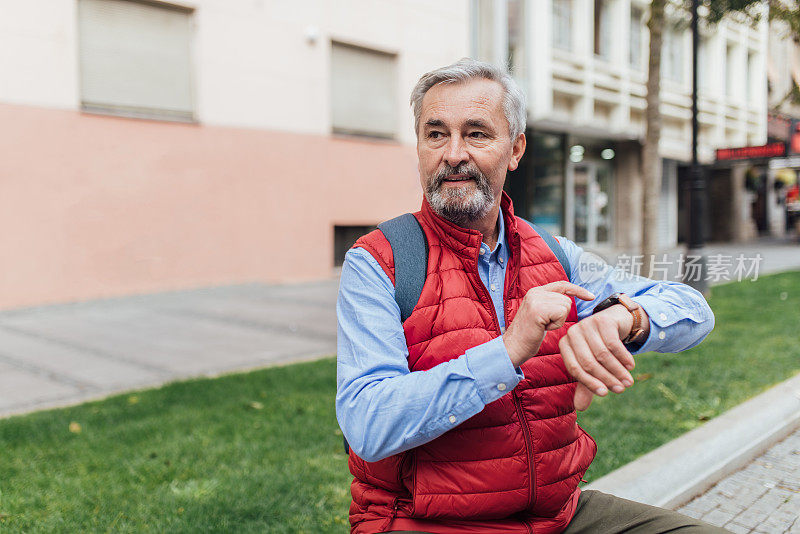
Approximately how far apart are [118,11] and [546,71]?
10.7 meters

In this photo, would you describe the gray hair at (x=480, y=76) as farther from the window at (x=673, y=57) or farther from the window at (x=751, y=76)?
the window at (x=751, y=76)

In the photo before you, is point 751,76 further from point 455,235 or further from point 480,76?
point 455,235

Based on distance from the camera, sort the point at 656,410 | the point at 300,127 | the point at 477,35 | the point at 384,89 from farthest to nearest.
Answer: the point at 477,35 → the point at 384,89 → the point at 300,127 → the point at 656,410

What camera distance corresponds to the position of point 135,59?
10609mm

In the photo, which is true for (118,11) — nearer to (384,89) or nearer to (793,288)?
(384,89)

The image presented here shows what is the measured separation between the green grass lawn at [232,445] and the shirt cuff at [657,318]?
1956 millimetres

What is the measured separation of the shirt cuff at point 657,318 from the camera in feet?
5.96

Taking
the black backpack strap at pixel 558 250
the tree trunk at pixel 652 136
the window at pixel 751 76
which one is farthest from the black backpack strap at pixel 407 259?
the window at pixel 751 76

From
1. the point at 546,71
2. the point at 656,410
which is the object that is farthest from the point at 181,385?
the point at 546,71

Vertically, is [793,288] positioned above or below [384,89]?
below

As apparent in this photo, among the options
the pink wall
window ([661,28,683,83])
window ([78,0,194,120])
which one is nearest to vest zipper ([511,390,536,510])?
the pink wall

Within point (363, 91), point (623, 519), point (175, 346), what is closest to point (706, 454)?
point (623, 519)

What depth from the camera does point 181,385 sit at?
553cm

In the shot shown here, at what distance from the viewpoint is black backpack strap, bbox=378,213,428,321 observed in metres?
1.76
